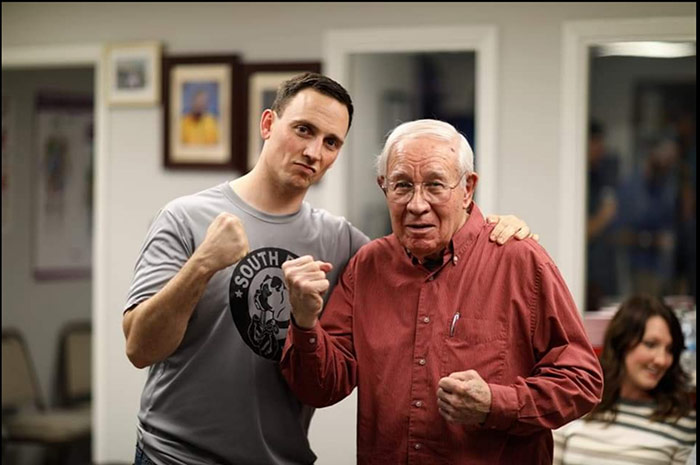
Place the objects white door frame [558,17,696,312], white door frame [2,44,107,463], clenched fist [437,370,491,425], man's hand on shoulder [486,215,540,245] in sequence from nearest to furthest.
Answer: clenched fist [437,370,491,425], man's hand on shoulder [486,215,540,245], white door frame [558,17,696,312], white door frame [2,44,107,463]

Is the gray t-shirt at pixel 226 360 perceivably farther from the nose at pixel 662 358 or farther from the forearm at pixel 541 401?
the nose at pixel 662 358

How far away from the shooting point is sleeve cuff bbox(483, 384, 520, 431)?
1.83 m

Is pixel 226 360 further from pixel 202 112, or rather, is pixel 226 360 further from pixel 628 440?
pixel 202 112

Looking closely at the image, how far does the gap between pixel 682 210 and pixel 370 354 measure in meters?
5.62

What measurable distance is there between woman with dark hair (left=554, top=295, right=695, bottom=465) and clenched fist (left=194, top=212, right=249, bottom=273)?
1.59 m

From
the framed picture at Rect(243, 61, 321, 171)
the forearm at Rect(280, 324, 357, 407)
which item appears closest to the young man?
the forearm at Rect(280, 324, 357, 407)

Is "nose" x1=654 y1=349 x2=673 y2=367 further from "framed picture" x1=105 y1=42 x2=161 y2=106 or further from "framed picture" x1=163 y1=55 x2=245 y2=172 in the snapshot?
"framed picture" x1=105 y1=42 x2=161 y2=106

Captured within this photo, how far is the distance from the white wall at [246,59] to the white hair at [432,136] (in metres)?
2.03

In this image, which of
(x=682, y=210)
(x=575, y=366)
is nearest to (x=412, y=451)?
(x=575, y=366)

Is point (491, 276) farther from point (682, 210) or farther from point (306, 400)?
point (682, 210)

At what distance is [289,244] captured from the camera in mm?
2205

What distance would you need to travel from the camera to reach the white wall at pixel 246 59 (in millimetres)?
3975

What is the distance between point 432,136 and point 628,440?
1535 millimetres

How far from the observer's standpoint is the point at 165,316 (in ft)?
6.44
